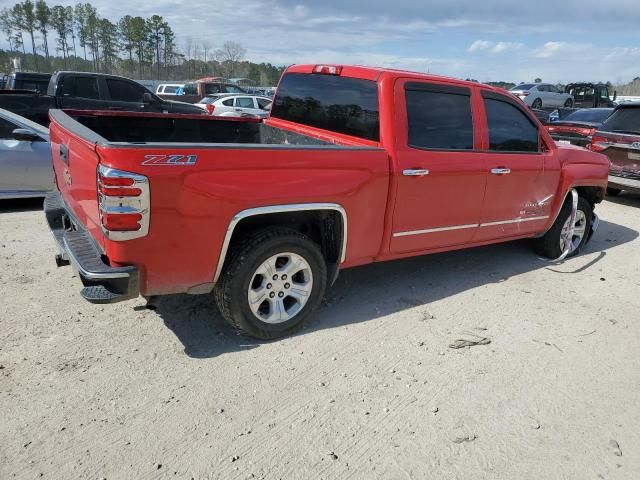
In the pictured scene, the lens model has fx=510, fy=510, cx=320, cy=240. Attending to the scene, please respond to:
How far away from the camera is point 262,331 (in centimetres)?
357

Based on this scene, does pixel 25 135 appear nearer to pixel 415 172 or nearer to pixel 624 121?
pixel 415 172

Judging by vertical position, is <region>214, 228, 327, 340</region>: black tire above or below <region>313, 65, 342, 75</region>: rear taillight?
below

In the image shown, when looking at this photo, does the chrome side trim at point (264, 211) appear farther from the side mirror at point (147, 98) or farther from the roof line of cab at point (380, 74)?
the side mirror at point (147, 98)

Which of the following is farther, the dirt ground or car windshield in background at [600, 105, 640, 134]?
car windshield in background at [600, 105, 640, 134]

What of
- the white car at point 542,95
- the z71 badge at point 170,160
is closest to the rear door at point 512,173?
the z71 badge at point 170,160

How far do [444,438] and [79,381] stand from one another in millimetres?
2152

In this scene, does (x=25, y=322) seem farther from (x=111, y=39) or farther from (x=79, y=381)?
(x=111, y=39)

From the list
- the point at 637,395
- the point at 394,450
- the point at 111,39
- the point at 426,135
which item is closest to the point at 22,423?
the point at 394,450

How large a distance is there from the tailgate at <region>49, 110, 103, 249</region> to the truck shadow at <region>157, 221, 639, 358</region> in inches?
39.5

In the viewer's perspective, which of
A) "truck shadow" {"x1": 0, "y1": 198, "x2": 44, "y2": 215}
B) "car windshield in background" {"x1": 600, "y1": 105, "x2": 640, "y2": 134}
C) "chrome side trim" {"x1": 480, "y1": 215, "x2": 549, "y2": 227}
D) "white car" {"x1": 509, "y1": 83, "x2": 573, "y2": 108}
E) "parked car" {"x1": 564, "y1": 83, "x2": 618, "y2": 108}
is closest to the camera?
"chrome side trim" {"x1": 480, "y1": 215, "x2": 549, "y2": 227}

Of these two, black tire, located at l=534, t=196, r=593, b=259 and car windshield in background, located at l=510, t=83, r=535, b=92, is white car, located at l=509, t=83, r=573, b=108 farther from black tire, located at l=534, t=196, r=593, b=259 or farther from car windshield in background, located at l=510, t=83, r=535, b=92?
black tire, located at l=534, t=196, r=593, b=259

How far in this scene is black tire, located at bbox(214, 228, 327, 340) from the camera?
132 inches

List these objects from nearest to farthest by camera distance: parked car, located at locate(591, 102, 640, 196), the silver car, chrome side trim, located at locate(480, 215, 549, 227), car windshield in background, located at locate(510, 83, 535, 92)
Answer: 1. chrome side trim, located at locate(480, 215, 549, 227)
2. the silver car
3. parked car, located at locate(591, 102, 640, 196)
4. car windshield in background, located at locate(510, 83, 535, 92)

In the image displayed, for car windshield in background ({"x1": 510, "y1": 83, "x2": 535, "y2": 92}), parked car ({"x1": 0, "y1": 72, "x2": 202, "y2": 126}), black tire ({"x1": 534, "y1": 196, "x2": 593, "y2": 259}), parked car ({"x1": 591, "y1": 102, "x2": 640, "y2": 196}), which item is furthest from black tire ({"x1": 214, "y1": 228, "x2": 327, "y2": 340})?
car windshield in background ({"x1": 510, "y1": 83, "x2": 535, "y2": 92})
